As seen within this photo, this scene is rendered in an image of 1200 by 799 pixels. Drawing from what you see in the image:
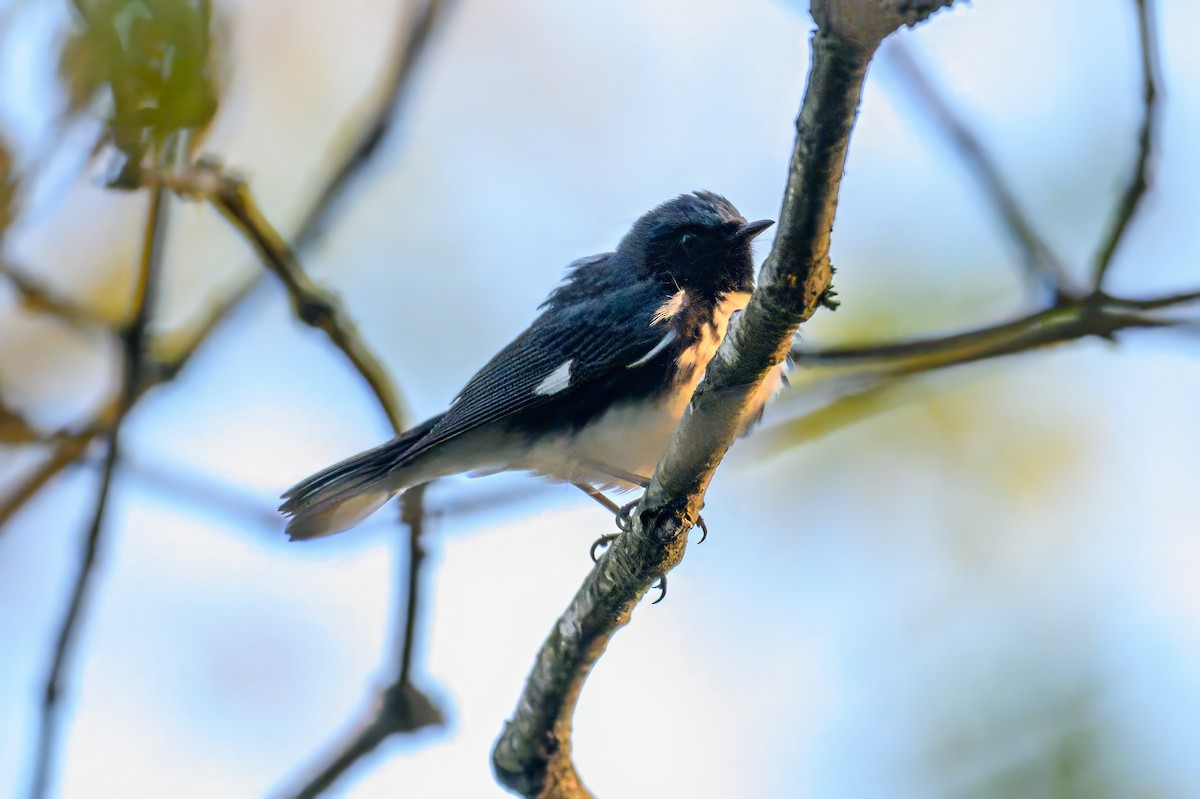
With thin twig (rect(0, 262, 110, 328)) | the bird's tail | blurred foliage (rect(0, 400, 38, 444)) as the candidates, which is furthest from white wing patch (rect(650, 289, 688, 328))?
blurred foliage (rect(0, 400, 38, 444))

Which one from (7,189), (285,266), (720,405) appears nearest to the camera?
(720,405)

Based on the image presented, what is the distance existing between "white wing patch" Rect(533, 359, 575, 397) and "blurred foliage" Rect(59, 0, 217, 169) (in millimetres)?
1896

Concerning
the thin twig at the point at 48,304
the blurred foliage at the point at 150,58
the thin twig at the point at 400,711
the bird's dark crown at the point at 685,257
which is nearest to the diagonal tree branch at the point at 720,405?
the thin twig at the point at 400,711

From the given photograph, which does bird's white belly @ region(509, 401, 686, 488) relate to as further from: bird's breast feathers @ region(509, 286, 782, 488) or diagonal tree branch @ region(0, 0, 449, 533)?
diagonal tree branch @ region(0, 0, 449, 533)

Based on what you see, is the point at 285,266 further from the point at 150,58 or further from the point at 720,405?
the point at 720,405

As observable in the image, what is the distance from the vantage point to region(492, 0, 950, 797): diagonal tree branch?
188 cm

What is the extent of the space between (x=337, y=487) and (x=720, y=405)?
86.4 inches

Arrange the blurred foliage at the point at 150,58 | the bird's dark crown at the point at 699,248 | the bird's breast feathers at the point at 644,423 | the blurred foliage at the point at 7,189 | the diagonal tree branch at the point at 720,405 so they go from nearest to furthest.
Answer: the diagonal tree branch at the point at 720,405, the blurred foliage at the point at 150,58, the blurred foliage at the point at 7,189, the bird's breast feathers at the point at 644,423, the bird's dark crown at the point at 699,248

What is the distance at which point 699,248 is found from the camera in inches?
182

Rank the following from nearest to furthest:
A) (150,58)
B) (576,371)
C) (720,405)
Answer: (150,58), (720,405), (576,371)

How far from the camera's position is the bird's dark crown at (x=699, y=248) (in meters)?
4.52

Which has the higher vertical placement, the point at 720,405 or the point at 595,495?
the point at 595,495

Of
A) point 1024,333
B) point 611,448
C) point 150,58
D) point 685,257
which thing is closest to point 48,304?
point 150,58

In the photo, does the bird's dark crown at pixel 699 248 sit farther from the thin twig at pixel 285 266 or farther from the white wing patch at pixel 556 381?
the thin twig at pixel 285 266
